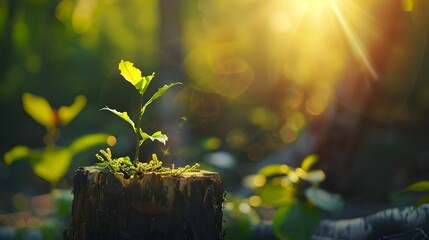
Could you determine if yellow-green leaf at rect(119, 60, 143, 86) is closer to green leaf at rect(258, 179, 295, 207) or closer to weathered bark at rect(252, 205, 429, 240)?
weathered bark at rect(252, 205, 429, 240)

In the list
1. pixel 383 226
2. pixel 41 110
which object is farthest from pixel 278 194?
pixel 41 110

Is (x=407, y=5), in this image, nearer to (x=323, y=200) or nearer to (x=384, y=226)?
(x=323, y=200)

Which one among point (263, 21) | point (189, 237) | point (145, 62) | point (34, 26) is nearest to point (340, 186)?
point (189, 237)

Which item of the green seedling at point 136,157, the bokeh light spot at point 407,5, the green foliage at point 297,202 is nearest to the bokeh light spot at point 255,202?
the green foliage at point 297,202

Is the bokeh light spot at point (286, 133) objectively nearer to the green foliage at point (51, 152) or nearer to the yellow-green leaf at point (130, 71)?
the green foliage at point (51, 152)

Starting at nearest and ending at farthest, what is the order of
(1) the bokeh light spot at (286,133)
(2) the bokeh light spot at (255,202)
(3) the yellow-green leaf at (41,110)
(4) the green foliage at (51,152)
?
(4) the green foliage at (51,152) → (3) the yellow-green leaf at (41,110) → (2) the bokeh light spot at (255,202) → (1) the bokeh light spot at (286,133)
